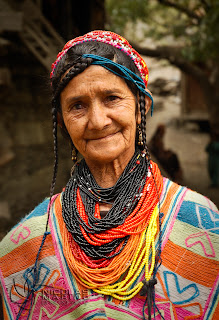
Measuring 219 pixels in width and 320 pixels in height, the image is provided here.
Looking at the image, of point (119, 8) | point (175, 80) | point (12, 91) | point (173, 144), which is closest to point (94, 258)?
point (12, 91)

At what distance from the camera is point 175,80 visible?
20453 millimetres

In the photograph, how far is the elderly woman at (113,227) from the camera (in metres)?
1.50

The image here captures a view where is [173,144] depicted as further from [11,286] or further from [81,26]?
[11,286]

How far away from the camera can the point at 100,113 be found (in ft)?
4.92

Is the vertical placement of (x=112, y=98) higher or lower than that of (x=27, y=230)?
higher

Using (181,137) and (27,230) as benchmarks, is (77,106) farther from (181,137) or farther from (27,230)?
(181,137)

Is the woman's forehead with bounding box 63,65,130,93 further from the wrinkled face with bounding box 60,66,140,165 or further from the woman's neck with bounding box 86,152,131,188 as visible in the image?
the woman's neck with bounding box 86,152,131,188

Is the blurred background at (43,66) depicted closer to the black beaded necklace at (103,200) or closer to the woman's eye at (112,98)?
the black beaded necklace at (103,200)

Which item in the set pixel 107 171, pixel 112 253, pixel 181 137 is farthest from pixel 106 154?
pixel 181 137

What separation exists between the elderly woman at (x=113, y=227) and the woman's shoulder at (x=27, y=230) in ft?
0.12

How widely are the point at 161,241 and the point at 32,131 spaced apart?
6525 mm

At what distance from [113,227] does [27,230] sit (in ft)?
1.81

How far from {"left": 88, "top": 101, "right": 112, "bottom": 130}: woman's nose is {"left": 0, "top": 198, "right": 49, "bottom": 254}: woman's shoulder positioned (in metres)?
0.65

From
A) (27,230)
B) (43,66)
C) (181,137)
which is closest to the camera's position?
(27,230)
